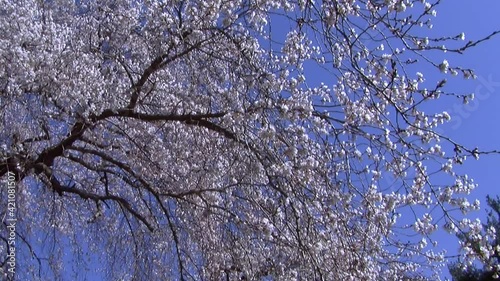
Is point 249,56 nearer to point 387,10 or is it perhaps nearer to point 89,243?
point 387,10

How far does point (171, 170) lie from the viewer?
5098 millimetres

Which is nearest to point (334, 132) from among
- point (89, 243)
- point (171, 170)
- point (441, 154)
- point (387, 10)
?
point (441, 154)

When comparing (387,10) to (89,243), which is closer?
(387,10)

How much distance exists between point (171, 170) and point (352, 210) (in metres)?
1.80

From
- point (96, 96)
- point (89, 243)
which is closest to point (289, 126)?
point (96, 96)

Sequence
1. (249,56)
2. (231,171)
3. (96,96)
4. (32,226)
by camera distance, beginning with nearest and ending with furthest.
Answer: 1. (249,56)
2. (231,171)
3. (96,96)
4. (32,226)

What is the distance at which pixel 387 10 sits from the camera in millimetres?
3141

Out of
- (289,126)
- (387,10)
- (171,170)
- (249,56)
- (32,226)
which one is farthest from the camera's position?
(32,226)

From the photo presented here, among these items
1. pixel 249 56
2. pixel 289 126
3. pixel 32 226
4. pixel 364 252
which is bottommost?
pixel 364 252

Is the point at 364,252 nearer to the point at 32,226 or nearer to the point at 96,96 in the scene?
the point at 96,96

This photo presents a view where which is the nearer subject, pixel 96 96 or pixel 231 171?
pixel 231 171

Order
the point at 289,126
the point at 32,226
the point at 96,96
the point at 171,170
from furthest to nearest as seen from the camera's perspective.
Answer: the point at 32,226 < the point at 171,170 < the point at 96,96 < the point at 289,126

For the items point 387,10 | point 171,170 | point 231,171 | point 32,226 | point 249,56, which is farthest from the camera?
point 32,226

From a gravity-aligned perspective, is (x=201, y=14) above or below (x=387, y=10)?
above
